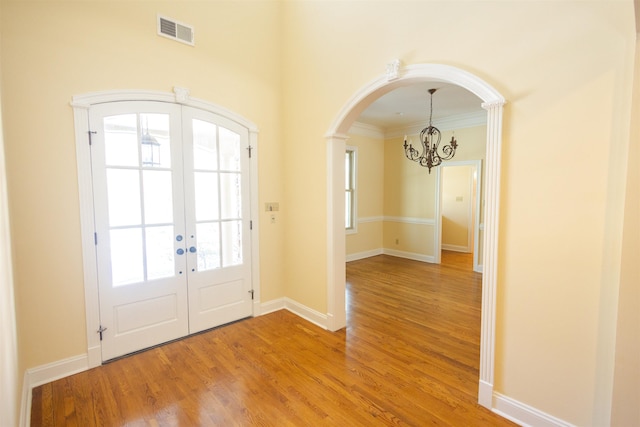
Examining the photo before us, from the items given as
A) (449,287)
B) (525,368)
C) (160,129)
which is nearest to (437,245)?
(449,287)

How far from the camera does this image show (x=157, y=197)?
2965 millimetres

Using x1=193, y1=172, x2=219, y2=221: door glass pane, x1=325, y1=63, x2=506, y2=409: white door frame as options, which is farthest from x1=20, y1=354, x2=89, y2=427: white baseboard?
x1=325, y1=63, x2=506, y2=409: white door frame

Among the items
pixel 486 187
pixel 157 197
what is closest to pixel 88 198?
pixel 157 197

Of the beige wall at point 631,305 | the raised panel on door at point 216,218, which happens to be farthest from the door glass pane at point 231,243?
the beige wall at point 631,305

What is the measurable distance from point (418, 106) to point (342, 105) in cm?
281

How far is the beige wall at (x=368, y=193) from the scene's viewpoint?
6.84m

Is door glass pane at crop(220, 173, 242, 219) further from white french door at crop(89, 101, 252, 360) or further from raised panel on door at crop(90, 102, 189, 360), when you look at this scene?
raised panel on door at crop(90, 102, 189, 360)

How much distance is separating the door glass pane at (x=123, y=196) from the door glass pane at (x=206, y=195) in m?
0.58

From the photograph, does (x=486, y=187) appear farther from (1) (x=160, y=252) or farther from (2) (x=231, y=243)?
(1) (x=160, y=252)

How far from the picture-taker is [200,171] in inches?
127

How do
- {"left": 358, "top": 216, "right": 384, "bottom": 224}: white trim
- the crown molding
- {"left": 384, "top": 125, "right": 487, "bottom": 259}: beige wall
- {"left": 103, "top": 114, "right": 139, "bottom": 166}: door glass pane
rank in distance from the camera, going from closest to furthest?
1. {"left": 103, "top": 114, "right": 139, "bottom": 166}: door glass pane
2. the crown molding
3. {"left": 384, "top": 125, "right": 487, "bottom": 259}: beige wall
4. {"left": 358, "top": 216, "right": 384, "bottom": 224}: white trim

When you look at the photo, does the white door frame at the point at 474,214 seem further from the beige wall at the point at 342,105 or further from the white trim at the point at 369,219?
the beige wall at the point at 342,105

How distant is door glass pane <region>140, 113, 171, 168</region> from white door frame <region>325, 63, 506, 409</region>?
1.71m

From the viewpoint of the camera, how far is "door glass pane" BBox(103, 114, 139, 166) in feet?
8.85
